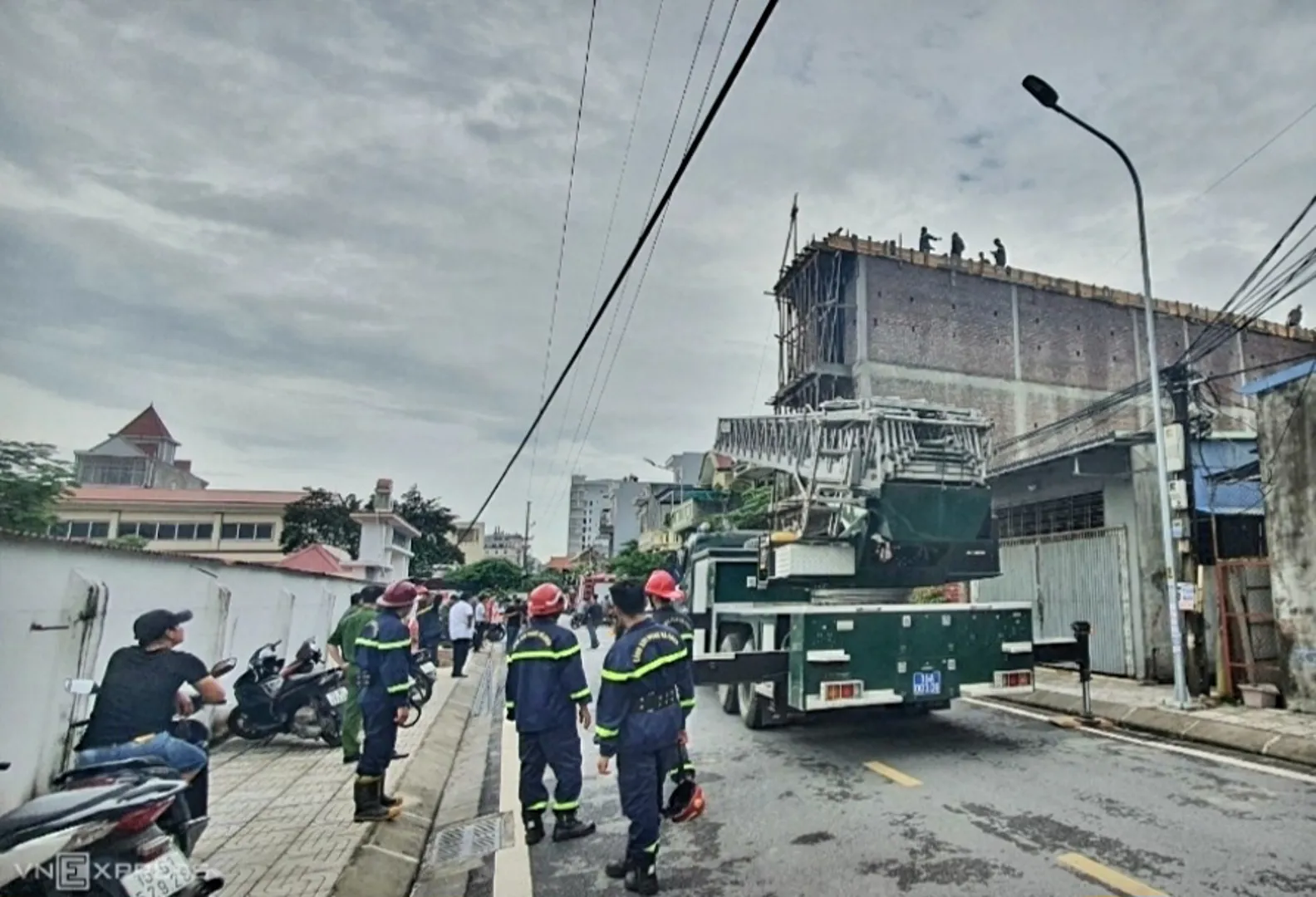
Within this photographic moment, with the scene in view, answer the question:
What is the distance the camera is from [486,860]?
16.3ft

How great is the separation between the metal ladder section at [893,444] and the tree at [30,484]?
6752mm

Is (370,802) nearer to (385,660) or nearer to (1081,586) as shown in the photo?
(385,660)

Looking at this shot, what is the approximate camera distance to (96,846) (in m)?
3.06

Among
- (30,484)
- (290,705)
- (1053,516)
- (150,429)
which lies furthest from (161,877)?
(150,429)

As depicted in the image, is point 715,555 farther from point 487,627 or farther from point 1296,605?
point 487,627

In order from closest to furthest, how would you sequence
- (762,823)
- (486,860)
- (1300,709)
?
(486,860)
(762,823)
(1300,709)

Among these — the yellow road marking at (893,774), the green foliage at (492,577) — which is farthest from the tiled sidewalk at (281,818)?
the green foliage at (492,577)

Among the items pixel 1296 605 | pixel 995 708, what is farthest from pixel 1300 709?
pixel 995 708

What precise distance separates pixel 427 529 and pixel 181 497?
15430mm

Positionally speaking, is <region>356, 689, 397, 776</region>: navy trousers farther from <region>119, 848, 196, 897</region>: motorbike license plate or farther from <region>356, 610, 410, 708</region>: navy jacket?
<region>119, 848, 196, 897</region>: motorbike license plate

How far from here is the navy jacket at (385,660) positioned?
18.3 ft

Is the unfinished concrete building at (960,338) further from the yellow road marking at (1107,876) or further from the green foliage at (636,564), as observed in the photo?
the yellow road marking at (1107,876)

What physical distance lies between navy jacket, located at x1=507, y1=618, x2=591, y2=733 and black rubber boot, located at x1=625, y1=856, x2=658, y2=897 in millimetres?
1116

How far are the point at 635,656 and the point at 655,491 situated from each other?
56.4 meters
